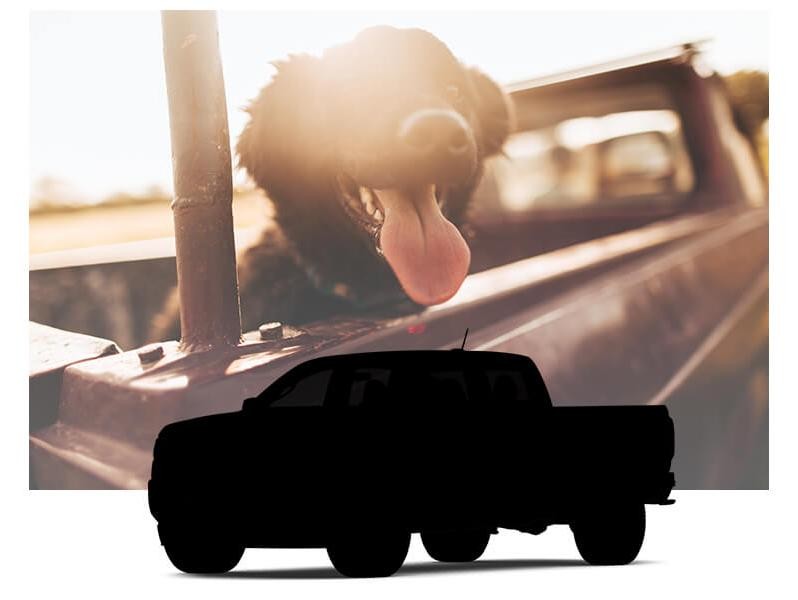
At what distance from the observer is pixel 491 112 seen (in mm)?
9555

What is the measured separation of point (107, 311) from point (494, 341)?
10.1ft

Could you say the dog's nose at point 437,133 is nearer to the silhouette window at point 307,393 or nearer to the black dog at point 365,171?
the black dog at point 365,171

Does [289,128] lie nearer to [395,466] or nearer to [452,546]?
[452,546]

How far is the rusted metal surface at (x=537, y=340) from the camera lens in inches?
345

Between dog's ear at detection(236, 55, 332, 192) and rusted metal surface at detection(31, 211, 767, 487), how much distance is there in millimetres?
1363

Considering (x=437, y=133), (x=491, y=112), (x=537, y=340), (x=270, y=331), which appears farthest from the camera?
(x=537, y=340)

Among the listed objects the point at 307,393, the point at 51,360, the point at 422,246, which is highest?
the point at 422,246

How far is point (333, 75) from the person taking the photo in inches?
351

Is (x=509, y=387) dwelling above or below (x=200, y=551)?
above

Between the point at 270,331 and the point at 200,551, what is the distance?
3022 millimetres

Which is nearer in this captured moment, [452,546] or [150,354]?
[452,546]

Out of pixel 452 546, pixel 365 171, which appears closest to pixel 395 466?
pixel 452 546

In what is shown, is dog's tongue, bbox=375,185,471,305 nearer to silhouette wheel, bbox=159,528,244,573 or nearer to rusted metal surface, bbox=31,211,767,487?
rusted metal surface, bbox=31,211,767,487

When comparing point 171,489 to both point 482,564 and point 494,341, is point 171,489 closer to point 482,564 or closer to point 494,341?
point 482,564
